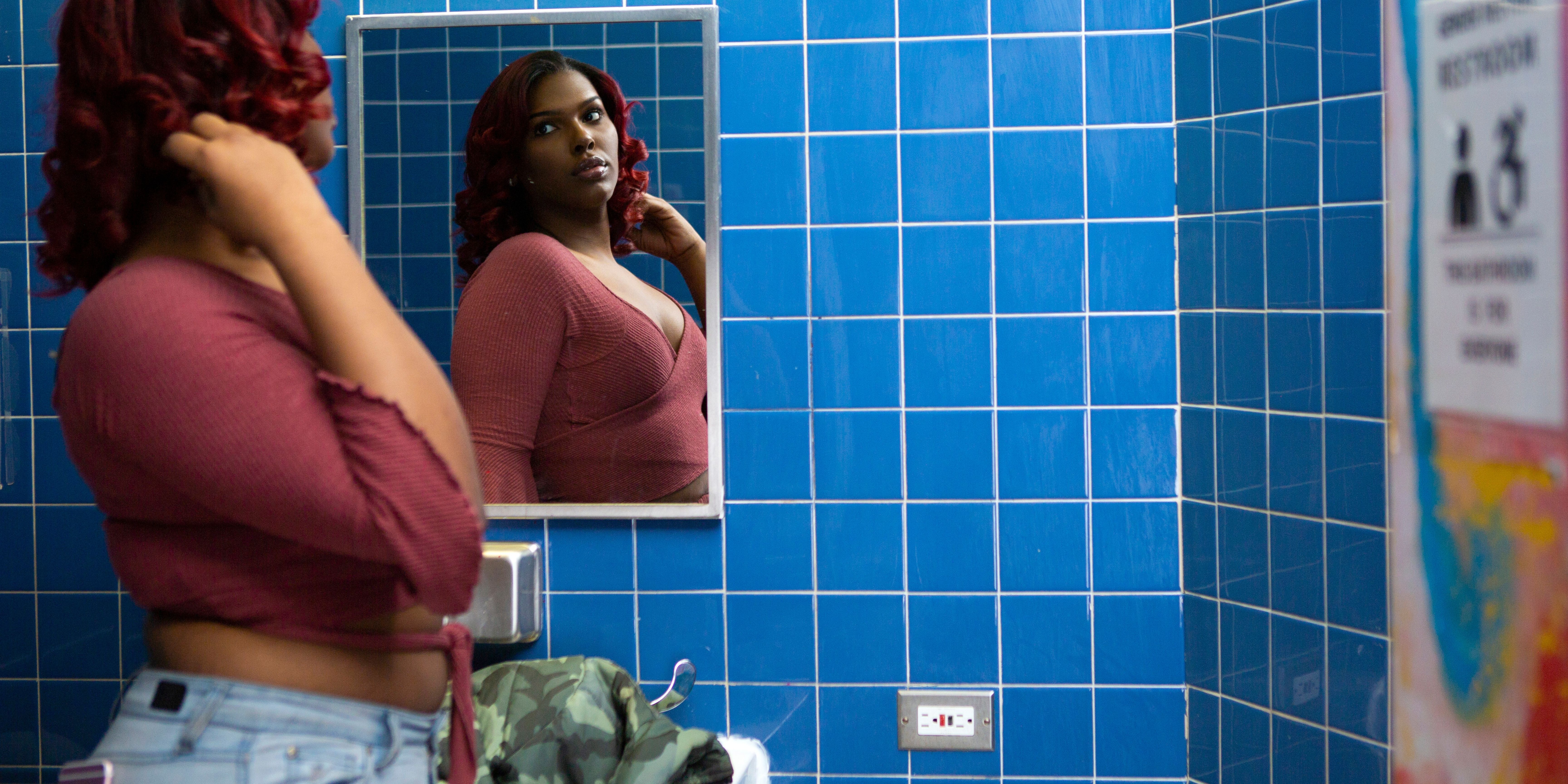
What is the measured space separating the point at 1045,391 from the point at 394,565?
1306 mm

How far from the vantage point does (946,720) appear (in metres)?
1.94

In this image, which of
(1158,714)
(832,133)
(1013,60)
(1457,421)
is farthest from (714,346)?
(1457,421)

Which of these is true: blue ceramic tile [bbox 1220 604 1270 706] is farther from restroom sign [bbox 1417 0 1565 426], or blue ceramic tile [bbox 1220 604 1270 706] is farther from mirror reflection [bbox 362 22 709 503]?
restroom sign [bbox 1417 0 1565 426]

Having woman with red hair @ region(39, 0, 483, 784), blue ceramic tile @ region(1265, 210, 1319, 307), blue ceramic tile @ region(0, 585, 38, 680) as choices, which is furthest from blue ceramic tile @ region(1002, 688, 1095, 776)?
blue ceramic tile @ region(0, 585, 38, 680)

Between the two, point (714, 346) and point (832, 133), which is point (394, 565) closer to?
point (714, 346)

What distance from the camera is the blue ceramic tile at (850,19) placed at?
1.91 metres

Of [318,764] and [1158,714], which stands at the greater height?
[318,764]

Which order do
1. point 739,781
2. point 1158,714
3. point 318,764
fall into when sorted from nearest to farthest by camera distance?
point 318,764
point 739,781
point 1158,714

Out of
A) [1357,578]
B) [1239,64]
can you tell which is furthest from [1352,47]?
[1357,578]

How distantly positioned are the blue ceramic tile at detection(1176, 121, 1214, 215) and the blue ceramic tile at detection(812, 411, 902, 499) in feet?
1.94

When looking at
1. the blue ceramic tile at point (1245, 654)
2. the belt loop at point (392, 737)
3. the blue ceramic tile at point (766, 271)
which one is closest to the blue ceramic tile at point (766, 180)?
the blue ceramic tile at point (766, 271)

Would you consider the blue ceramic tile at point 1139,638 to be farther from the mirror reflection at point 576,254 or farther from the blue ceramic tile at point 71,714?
the blue ceramic tile at point 71,714

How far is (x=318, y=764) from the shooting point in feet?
2.72

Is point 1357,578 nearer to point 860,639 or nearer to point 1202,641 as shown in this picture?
point 1202,641
